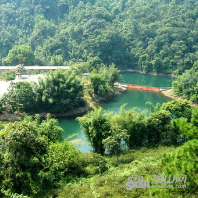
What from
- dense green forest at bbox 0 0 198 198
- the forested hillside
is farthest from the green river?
the forested hillside

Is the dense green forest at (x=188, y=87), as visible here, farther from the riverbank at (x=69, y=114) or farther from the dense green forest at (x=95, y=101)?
the riverbank at (x=69, y=114)

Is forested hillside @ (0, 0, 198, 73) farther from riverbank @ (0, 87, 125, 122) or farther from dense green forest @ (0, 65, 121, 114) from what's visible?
dense green forest @ (0, 65, 121, 114)

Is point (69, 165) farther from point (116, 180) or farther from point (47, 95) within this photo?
point (47, 95)

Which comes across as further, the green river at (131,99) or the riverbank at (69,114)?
the riverbank at (69,114)

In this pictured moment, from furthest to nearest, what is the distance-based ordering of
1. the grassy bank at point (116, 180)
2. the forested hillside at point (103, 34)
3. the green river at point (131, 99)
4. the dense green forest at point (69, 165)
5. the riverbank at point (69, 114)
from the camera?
the forested hillside at point (103, 34) → the riverbank at point (69, 114) → the green river at point (131, 99) → the grassy bank at point (116, 180) → the dense green forest at point (69, 165)

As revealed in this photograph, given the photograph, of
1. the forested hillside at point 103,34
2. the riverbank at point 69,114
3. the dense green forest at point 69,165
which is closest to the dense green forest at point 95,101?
the dense green forest at point 69,165

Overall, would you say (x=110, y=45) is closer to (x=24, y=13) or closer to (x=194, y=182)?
(x=24, y=13)
